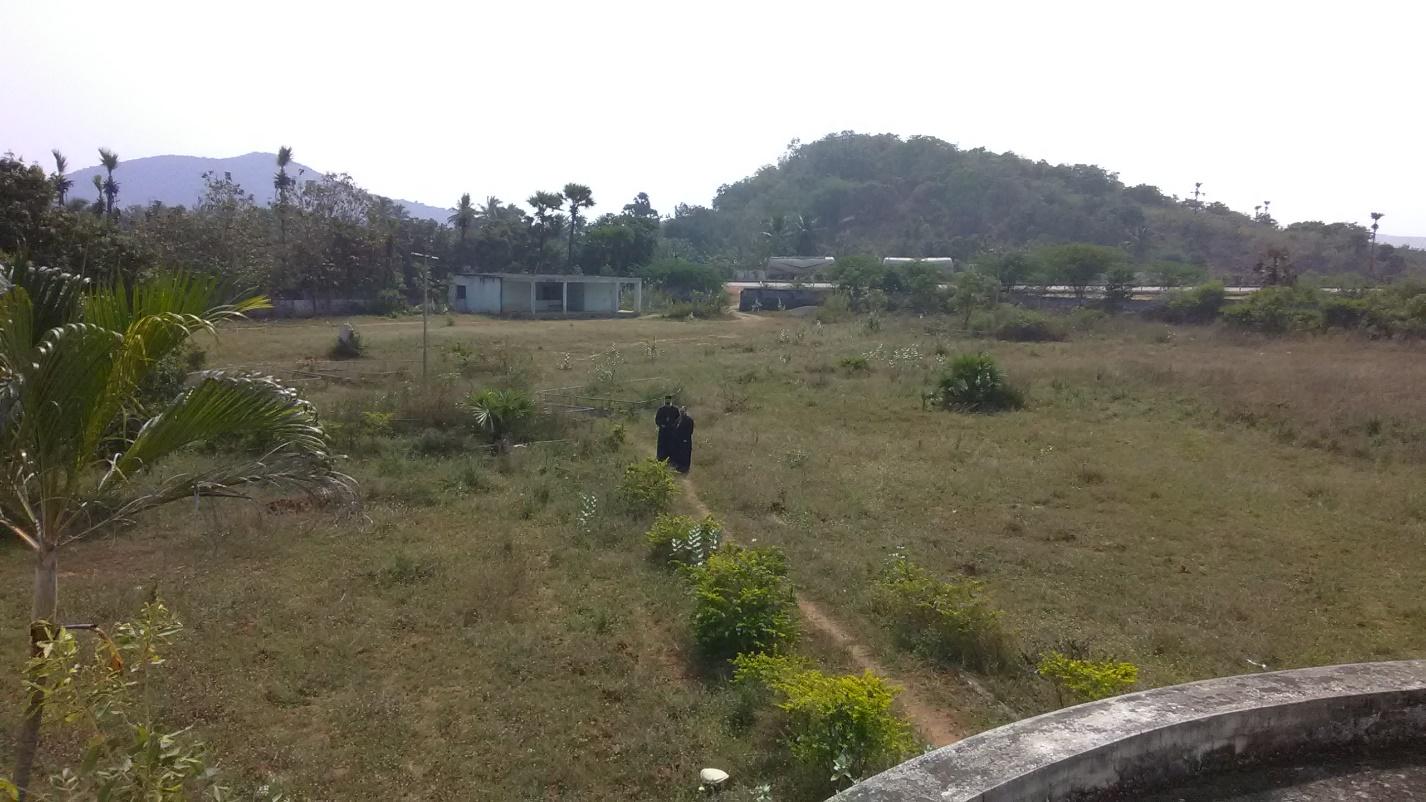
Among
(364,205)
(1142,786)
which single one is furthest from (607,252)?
(1142,786)

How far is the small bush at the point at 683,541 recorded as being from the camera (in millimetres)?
8070

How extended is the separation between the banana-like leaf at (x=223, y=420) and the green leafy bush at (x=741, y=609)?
3.50 metres

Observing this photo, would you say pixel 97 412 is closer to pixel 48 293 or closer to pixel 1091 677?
pixel 48 293

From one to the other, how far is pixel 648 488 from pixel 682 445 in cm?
192

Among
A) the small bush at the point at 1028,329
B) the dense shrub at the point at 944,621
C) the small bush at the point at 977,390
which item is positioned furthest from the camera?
the small bush at the point at 1028,329

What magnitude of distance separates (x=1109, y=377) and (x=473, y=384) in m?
13.9

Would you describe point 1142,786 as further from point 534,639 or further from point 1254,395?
point 1254,395

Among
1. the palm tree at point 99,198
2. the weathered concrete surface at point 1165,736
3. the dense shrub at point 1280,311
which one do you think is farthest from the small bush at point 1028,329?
the palm tree at point 99,198

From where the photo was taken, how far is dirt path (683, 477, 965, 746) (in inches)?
211

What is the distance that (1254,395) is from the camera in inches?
675

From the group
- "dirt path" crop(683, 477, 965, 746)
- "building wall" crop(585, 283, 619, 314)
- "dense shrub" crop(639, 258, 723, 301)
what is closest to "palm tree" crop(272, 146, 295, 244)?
"building wall" crop(585, 283, 619, 314)

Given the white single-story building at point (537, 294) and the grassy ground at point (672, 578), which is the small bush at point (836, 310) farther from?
the grassy ground at point (672, 578)

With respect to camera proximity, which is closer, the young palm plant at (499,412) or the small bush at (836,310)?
the young palm plant at (499,412)

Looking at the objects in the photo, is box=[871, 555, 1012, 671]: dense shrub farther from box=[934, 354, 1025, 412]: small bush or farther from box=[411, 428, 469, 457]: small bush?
box=[934, 354, 1025, 412]: small bush
